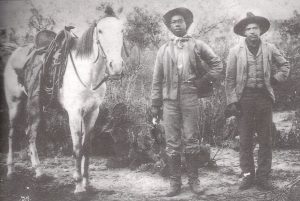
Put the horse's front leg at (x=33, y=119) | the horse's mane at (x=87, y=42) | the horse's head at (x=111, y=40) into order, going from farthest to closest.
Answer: the horse's front leg at (x=33, y=119) → the horse's mane at (x=87, y=42) → the horse's head at (x=111, y=40)

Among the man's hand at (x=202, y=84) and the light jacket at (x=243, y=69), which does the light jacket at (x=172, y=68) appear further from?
the light jacket at (x=243, y=69)

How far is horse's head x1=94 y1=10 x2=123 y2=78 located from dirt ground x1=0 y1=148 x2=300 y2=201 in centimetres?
83

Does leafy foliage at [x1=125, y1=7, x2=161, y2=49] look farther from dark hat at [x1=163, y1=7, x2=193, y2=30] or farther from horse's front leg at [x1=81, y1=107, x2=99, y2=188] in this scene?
horse's front leg at [x1=81, y1=107, x2=99, y2=188]

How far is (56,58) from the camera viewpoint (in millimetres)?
3221

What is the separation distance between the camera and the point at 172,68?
3053 mm

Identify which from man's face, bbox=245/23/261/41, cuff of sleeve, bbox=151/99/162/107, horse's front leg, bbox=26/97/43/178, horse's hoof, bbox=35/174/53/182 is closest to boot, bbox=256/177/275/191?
cuff of sleeve, bbox=151/99/162/107

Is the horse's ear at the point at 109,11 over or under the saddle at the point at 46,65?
over

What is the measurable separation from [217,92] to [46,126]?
1412mm

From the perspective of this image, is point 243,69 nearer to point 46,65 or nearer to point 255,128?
point 255,128

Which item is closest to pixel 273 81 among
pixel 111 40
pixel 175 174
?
pixel 175 174

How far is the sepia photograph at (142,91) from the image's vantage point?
3.02 m

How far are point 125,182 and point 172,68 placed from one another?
3.05ft

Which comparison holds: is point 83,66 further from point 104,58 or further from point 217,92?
point 217,92

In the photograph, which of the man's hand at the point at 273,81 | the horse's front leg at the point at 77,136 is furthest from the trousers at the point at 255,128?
the horse's front leg at the point at 77,136
